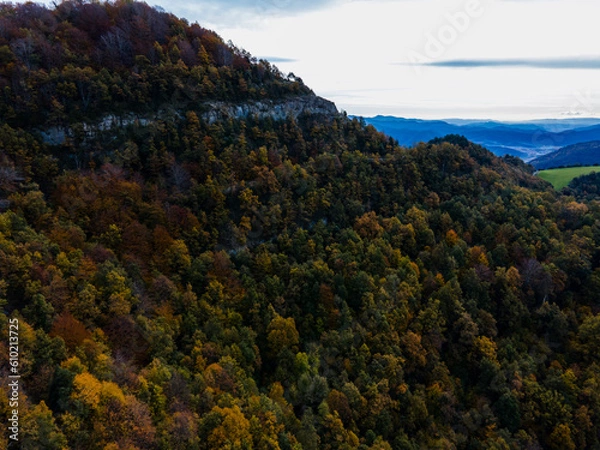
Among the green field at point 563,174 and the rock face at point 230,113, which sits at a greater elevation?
the rock face at point 230,113

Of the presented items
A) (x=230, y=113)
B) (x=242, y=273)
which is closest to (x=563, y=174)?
(x=230, y=113)

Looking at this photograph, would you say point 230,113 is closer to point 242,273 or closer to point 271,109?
point 271,109

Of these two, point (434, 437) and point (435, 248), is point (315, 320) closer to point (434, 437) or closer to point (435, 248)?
point (434, 437)

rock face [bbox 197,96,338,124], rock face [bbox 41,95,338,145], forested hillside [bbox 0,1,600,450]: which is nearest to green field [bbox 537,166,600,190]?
forested hillside [bbox 0,1,600,450]

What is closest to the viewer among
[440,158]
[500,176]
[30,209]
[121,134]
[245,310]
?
[30,209]

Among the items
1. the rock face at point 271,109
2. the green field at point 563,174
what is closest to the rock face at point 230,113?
the rock face at point 271,109

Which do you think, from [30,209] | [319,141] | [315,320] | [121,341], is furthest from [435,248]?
[30,209]

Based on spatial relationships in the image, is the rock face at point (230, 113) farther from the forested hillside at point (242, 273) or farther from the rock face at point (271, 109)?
the forested hillside at point (242, 273)
